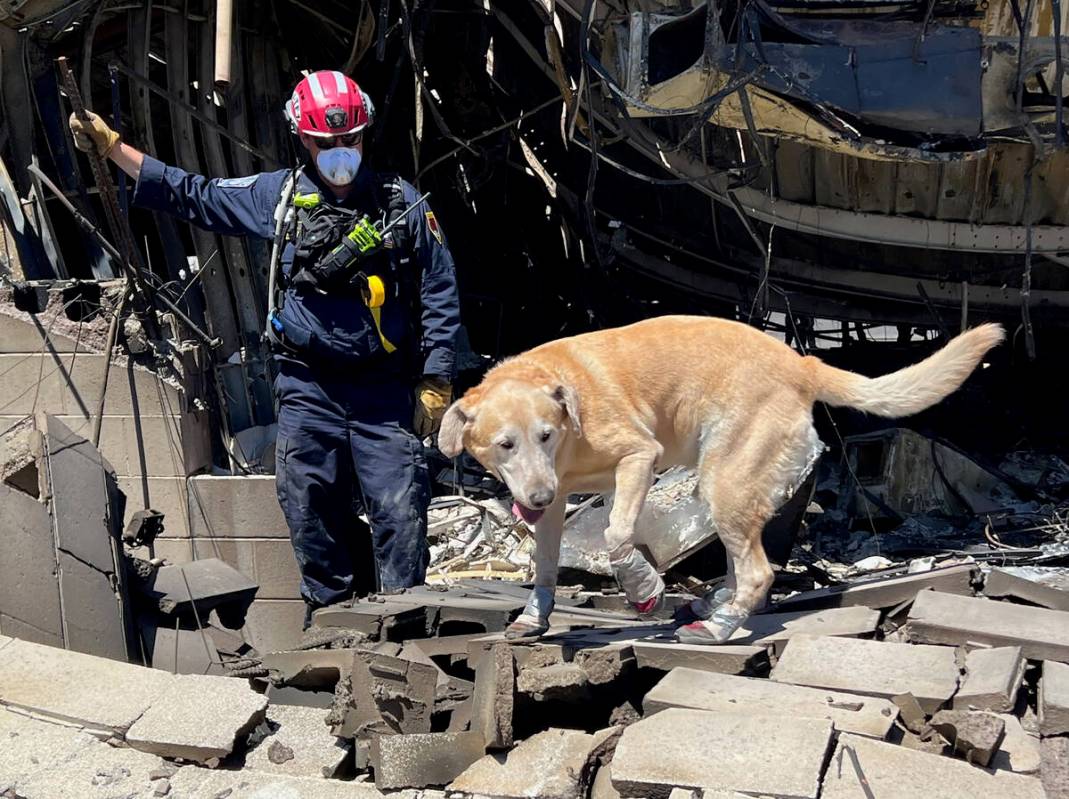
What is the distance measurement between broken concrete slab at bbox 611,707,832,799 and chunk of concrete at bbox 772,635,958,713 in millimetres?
428

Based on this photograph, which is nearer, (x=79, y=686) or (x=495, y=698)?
(x=495, y=698)

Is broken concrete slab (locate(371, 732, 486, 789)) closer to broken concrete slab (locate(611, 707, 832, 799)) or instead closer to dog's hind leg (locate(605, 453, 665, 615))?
broken concrete slab (locate(611, 707, 832, 799))

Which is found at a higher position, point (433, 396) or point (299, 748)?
point (433, 396)

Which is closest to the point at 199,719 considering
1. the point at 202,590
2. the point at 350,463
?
the point at 202,590

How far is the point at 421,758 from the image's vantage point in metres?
4.12

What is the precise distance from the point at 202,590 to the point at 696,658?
2.63 metres

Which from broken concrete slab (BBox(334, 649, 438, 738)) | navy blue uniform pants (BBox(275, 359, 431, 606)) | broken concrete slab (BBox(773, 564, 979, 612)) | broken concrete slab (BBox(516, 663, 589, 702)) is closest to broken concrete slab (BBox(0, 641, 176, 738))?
broken concrete slab (BBox(334, 649, 438, 738))

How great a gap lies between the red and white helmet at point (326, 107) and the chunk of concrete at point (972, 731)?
348cm

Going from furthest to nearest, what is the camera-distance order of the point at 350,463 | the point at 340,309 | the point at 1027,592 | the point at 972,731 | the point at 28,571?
the point at 350,463 < the point at 340,309 < the point at 28,571 < the point at 1027,592 < the point at 972,731

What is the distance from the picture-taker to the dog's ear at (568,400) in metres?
4.55

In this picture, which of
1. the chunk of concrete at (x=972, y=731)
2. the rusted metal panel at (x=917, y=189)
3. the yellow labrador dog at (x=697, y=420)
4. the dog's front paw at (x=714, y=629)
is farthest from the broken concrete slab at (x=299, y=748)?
the rusted metal panel at (x=917, y=189)

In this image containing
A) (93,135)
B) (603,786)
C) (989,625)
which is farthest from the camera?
(93,135)

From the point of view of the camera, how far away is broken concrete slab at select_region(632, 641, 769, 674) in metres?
4.39

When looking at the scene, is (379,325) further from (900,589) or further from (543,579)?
(900,589)
